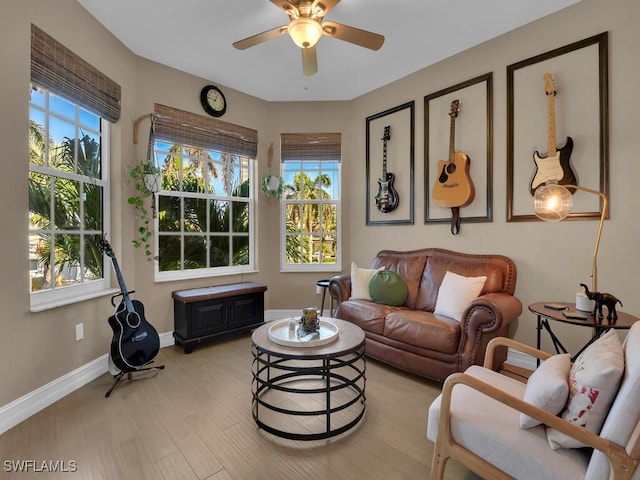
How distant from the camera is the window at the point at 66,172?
2225mm

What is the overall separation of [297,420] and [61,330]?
1.89 meters

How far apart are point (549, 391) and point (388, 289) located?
6.36 ft

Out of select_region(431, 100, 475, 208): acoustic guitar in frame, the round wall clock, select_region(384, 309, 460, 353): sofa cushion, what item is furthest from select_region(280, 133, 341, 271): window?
select_region(384, 309, 460, 353): sofa cushion

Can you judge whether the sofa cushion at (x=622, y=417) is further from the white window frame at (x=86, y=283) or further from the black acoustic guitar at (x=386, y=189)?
the white window frame at (x=86, y=283)

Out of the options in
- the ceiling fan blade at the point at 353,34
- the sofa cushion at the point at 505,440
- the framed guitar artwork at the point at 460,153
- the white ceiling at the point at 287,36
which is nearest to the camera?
the sofa cushion at the point at 505,440

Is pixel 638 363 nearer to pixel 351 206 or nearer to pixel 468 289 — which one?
pixel 468 289

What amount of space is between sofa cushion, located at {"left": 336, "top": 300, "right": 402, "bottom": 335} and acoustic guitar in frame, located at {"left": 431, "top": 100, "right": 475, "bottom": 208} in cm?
124

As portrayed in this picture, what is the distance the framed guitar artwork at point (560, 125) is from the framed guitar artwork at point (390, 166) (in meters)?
1.04

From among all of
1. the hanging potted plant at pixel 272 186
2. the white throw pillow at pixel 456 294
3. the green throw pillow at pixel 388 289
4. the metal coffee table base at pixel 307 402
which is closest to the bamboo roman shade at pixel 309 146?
the hanging potted plant at pixel 272 186

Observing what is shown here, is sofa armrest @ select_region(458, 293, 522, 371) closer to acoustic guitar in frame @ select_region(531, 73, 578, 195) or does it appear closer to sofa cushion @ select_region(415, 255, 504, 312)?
sofa cushion @ select_region(415, 255, 504, 312)

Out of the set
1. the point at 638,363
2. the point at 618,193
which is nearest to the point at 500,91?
the point at 618,193

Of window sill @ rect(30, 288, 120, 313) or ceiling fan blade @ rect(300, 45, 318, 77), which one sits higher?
ceiling fan blade @ rect(300, 45, 318, 77)

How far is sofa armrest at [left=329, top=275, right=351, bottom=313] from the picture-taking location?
3328 millimetres

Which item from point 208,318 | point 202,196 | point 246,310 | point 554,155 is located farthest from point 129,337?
point 554,155
